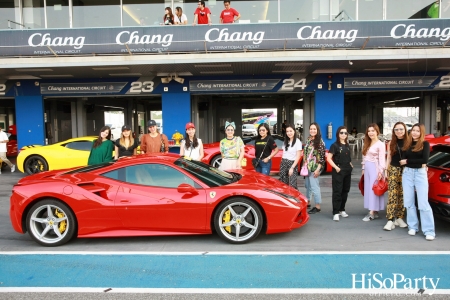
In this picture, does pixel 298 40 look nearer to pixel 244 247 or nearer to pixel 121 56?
pixel 121 56

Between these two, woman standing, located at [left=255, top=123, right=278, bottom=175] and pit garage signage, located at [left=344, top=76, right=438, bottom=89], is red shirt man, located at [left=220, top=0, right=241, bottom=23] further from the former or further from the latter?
woman standing, located at [left=255, top=123, right=278, bottom=175]

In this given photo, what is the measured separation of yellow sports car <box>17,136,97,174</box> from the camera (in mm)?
11266

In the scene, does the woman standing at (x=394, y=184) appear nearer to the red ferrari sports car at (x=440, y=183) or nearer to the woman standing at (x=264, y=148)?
the red ferrari sports car at (x=440, y=183)

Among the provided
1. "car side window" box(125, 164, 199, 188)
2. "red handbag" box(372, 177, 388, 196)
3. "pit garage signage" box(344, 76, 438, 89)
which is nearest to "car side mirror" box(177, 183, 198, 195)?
"car side window" box(125, 164, 199, 188)

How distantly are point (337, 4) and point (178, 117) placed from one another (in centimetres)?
746

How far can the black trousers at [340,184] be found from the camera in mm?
6180

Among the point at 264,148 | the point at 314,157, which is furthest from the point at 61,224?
the point at 314,157

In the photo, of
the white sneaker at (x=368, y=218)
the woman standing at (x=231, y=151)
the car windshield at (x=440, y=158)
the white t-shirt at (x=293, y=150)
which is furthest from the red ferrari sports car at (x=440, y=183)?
the woman standing at (x=231, y=151)

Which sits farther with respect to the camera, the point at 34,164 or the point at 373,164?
the point at 34,164

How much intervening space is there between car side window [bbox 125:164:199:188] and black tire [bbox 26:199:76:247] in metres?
0.93

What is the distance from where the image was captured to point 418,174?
5180 millimetres

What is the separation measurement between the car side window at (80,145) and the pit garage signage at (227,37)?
339cm

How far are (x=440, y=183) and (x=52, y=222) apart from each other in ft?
17.8

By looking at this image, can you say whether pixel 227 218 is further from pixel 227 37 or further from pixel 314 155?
pixel 227 37
